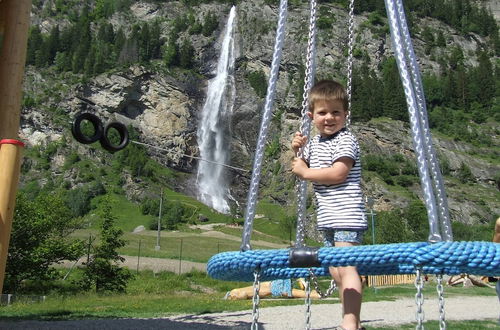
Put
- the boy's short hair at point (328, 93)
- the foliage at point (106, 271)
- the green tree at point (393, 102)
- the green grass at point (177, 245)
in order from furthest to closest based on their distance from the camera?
1. the green tree at point (393, 102)
2. the green grass at point (177, 245)
3. the foliage at point (106, 271)
4. the boy's short hair at point (328, 93)

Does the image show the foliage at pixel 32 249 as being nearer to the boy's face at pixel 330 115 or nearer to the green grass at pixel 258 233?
the boy's face at pixel 330 115

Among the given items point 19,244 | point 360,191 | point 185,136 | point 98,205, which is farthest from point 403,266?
point 185,136

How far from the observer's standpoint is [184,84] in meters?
114

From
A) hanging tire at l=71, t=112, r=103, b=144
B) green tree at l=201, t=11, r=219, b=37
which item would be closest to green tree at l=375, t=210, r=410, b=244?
hanging tire at l=71, t=112, r=103, b=144

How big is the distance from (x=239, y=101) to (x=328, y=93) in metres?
110

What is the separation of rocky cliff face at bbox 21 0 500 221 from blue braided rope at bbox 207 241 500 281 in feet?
325

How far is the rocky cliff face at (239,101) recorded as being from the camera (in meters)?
102

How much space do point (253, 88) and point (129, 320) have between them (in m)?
107

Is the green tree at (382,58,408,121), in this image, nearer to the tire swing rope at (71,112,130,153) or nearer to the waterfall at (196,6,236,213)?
the waterfall at (196,6,236,213)

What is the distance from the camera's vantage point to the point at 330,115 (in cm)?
336

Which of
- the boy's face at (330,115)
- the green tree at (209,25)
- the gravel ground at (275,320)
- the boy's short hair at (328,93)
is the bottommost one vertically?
the gravel ground at (275,320)

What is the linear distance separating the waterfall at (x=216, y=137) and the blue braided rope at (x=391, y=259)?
323ft

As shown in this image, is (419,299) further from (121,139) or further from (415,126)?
(121,139)

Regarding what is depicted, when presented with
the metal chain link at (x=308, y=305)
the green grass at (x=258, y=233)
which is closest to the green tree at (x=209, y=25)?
the green grass at (x=258, y=233)
